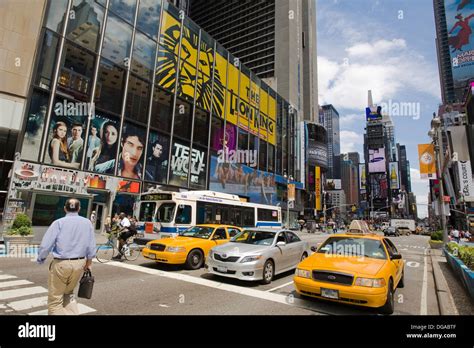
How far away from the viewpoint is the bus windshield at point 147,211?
45.9 ft

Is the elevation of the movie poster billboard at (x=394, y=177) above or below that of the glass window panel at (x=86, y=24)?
above

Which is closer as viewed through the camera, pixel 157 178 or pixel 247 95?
pixel 157 178

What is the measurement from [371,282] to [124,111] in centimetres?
2472

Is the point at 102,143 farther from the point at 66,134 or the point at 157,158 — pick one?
the point at 157,158

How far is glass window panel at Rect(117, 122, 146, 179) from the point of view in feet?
81.5

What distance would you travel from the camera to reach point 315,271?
6203 millimetres

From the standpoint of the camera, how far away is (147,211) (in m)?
14.3

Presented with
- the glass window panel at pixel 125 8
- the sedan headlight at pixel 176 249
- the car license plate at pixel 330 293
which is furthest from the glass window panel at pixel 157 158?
the car license plate at pixel 330 293

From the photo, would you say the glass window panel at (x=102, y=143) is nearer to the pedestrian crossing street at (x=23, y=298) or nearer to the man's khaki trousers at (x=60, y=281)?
the pedestrian crossing street at (x=23, y=298)

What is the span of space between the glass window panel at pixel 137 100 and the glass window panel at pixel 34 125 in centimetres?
686

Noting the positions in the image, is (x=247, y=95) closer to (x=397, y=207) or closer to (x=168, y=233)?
(x=168, y=233)

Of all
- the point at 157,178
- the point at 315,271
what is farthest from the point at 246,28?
the point at 315,271
